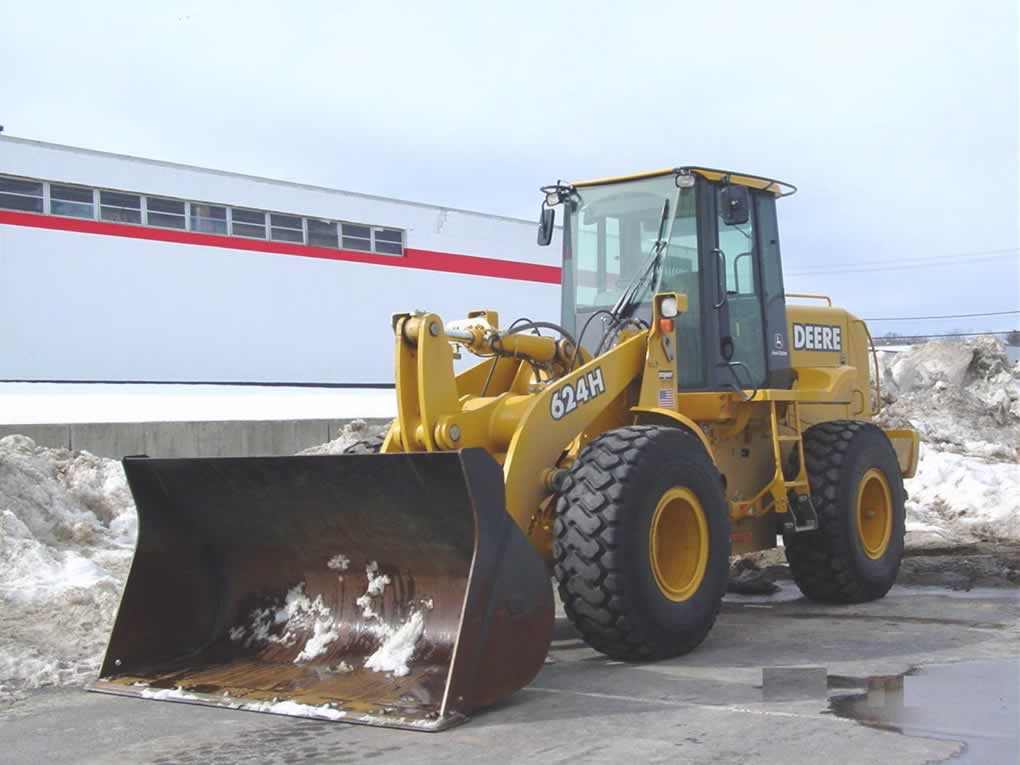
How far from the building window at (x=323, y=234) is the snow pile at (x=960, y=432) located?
421 inches

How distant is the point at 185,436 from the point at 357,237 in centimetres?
1108

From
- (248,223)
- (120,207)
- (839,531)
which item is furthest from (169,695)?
(248,223)

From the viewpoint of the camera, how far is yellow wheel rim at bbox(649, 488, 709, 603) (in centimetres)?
635

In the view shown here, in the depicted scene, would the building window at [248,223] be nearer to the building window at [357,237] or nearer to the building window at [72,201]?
the building window at [357,237]

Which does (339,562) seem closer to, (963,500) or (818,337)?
(818,337)

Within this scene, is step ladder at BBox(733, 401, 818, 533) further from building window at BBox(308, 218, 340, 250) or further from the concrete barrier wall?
building window at BBox(308, 218, 340, 250)

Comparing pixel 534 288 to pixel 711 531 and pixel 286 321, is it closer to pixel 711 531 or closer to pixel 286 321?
pixel 286 321

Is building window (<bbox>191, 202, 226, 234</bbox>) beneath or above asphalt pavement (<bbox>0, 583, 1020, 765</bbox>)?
above

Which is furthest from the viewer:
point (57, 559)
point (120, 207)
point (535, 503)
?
point (120, 207)

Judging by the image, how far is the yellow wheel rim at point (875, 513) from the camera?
8398mm

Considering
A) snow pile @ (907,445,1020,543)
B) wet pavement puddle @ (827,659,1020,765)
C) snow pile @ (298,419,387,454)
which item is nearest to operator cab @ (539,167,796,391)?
wet pavement puddle @ (827,659,1020,765)

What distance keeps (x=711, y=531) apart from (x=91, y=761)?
10.7 feet

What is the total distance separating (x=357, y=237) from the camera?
24422 millimetres

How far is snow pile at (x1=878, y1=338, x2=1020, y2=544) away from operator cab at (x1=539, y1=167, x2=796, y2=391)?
4.09 meters
